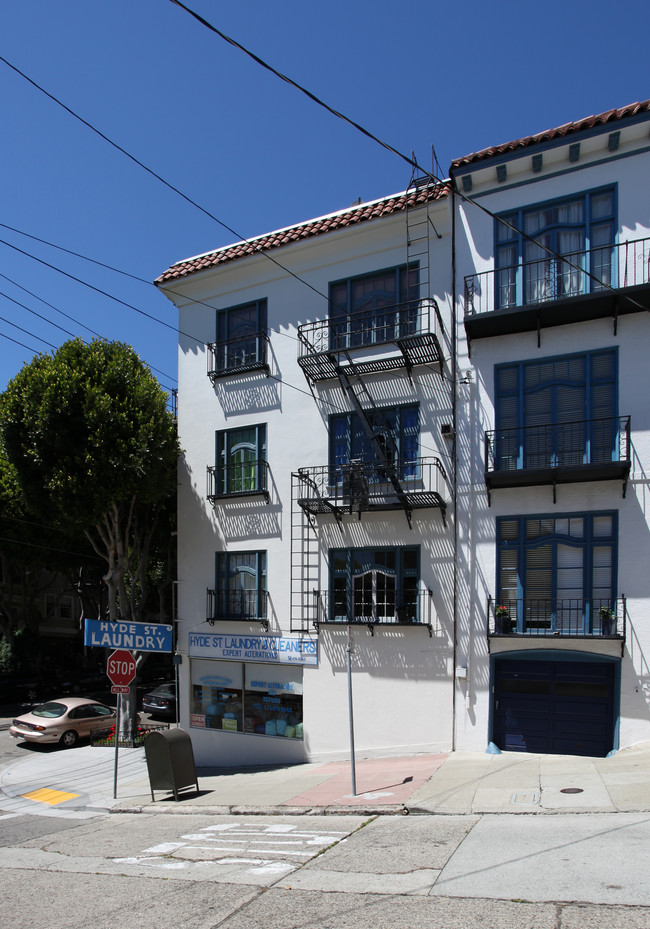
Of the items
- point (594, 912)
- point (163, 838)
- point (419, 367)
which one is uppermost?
point (419, 367)

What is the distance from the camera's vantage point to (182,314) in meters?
19.7

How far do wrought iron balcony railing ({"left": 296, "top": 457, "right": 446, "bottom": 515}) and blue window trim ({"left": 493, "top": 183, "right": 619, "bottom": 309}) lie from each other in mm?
3791

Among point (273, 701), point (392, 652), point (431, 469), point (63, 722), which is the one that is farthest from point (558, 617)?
point (63, 722)

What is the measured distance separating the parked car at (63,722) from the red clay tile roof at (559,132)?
59.2 feet

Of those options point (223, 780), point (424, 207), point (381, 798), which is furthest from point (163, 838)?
point (424, 207)

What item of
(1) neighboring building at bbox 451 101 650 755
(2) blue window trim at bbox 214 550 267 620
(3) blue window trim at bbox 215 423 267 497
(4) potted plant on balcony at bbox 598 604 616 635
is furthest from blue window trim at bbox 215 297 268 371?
(4) potted plant on balcony at bbox 598 604 616 635

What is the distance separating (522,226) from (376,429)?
5.18m

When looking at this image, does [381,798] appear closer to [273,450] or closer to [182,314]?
[273,450]

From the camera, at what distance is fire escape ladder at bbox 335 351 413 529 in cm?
1527

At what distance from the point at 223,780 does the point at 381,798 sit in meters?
5.33

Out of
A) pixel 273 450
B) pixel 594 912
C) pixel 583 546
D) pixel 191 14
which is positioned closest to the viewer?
pixel 594 912

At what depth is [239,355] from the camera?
1866 cm

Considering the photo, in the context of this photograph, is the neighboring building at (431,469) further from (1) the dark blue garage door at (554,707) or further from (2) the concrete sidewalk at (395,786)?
(2) the concrete sidewalk at (395,786)

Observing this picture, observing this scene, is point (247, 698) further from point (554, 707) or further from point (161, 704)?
point (554, 707)
